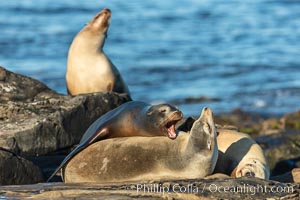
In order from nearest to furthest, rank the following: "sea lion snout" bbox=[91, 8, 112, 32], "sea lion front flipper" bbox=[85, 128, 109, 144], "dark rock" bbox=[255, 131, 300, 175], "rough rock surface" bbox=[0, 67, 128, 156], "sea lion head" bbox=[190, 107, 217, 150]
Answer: "sea lion head" bbox=[190, 107, 217, 150], "sea lion front flipper" bbox=[85, 128, 109, 144], "rough rock surface" bbox=[0, 67, 128, 156], "dark rock" bbox=[255, 131, 300, 175], "sea lion snout" bbox=[91, 8, 112, 32]

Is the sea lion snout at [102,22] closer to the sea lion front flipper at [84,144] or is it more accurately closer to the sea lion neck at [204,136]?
the sea lion front flipper at [84,144]

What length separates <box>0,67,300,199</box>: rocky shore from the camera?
16.4 feet

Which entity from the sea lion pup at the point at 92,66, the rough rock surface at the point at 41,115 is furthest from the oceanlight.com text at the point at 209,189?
the sea lion pup at the point at 92,66

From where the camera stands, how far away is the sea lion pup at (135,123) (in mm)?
5926

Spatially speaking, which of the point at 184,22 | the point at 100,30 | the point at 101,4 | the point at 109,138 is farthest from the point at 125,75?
the point at 101,4

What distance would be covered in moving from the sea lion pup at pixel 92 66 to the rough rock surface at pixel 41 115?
6.88 feet

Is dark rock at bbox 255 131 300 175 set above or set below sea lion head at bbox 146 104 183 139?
below

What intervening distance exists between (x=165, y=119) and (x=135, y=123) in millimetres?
345

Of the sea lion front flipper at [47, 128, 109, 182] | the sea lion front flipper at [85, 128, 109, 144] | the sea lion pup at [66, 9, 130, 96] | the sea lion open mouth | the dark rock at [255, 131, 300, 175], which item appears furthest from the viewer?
the sea lion pup at [66, 9, 130, 96]

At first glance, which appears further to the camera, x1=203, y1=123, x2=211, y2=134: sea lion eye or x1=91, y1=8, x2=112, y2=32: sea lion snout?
x1=91, y1=8, x2=112, y2=32: sea lion snout

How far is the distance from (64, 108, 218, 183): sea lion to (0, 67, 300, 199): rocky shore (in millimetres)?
338

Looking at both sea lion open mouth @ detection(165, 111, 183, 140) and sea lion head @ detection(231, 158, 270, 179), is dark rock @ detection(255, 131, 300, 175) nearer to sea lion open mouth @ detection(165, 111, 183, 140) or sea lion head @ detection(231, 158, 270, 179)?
sea lion head @ detection(231, 158, 270, 179)

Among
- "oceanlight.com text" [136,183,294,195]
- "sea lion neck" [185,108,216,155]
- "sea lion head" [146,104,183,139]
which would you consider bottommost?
"oceanlight.com text" [136,183,294,195]

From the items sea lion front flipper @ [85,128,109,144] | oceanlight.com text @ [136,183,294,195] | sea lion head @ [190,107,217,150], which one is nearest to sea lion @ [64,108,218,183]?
sea lion head @ [190,107,217,150]
